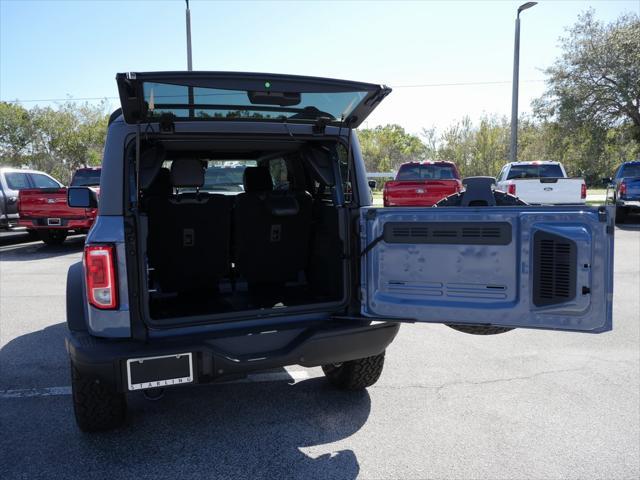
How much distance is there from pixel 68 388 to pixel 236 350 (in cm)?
179

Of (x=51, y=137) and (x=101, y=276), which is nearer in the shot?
(x=101, y=276)

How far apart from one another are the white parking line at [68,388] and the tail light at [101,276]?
1.45 metres

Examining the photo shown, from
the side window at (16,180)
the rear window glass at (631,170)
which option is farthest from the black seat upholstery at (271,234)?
the rear window glass at (631,170)

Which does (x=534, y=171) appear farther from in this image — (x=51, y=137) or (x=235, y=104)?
(x=51, y=137)

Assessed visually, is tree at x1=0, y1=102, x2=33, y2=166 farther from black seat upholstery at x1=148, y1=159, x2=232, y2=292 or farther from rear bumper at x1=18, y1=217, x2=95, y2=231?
black seat upholstery at x1=148, y1=159, x2=232, y2=292

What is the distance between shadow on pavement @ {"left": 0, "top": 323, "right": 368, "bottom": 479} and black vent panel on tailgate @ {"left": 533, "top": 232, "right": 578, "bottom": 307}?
1.38 meters

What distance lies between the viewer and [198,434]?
10.2 feet

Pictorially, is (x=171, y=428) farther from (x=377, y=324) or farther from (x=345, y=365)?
(x=377, y=324)

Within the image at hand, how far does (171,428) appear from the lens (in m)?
3.19

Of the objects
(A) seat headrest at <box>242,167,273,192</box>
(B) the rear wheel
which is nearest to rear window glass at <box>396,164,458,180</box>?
(B) the rear wheel

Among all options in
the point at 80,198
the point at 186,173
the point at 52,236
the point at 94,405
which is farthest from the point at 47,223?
the point at 94,405

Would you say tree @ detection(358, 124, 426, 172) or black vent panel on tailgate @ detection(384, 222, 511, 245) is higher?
tree @ detection(358, 124, 426, 172)

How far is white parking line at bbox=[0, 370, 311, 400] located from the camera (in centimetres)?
369

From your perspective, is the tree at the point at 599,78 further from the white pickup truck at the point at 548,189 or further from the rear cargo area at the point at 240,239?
the rear cargo area at the point at 240,239
